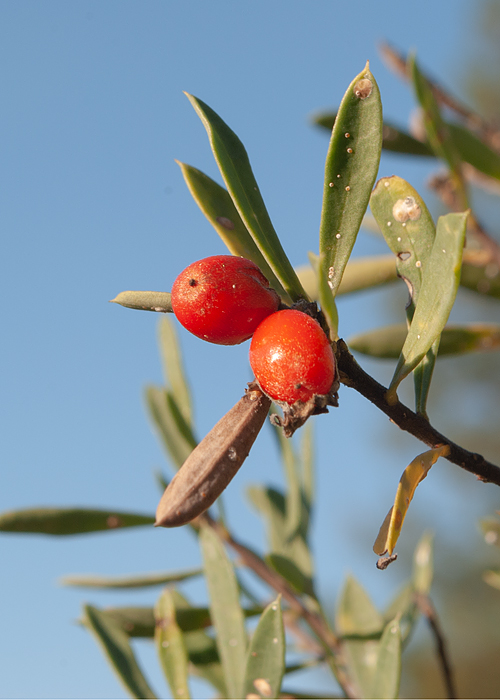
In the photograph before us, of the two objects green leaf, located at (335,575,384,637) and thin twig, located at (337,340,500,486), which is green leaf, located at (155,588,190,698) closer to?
green leaf, located at (335,575,384,637)

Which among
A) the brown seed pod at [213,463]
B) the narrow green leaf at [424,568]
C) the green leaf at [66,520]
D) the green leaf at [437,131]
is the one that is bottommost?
the narrow green leaf at [424,568]

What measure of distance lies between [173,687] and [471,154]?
4.64 ft

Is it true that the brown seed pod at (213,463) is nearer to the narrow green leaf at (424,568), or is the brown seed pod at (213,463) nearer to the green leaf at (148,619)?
the green leaf at (148,619)

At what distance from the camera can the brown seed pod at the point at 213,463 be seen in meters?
0.65

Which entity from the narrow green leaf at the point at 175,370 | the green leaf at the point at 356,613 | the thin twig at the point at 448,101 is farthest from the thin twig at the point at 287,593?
the thin twig at the point at 448,101

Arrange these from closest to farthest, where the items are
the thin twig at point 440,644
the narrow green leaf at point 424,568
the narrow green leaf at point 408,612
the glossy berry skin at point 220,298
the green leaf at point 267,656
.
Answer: the glossy berry skin at point 220,298 < the green leaf at point 267,656 < the thin twig at point 440,644 < the narrow green leaf at point 408,612 < the narrow green leaf at point 424,568

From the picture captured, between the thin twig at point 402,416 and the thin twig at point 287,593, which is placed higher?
the thin twig at point 402,416

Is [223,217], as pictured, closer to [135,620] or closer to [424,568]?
[135,620]

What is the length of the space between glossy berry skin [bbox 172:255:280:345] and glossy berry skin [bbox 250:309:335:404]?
0.14 ft

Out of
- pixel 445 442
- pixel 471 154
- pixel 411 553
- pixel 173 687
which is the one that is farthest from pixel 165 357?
pixel 411 553

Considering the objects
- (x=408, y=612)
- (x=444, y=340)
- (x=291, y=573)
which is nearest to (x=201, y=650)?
(x=291, y=573)

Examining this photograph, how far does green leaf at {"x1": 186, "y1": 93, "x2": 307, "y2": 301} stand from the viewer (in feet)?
2.58

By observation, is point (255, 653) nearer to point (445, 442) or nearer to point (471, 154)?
point (445, 442)

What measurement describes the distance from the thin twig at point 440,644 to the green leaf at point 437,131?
3.38 feet
